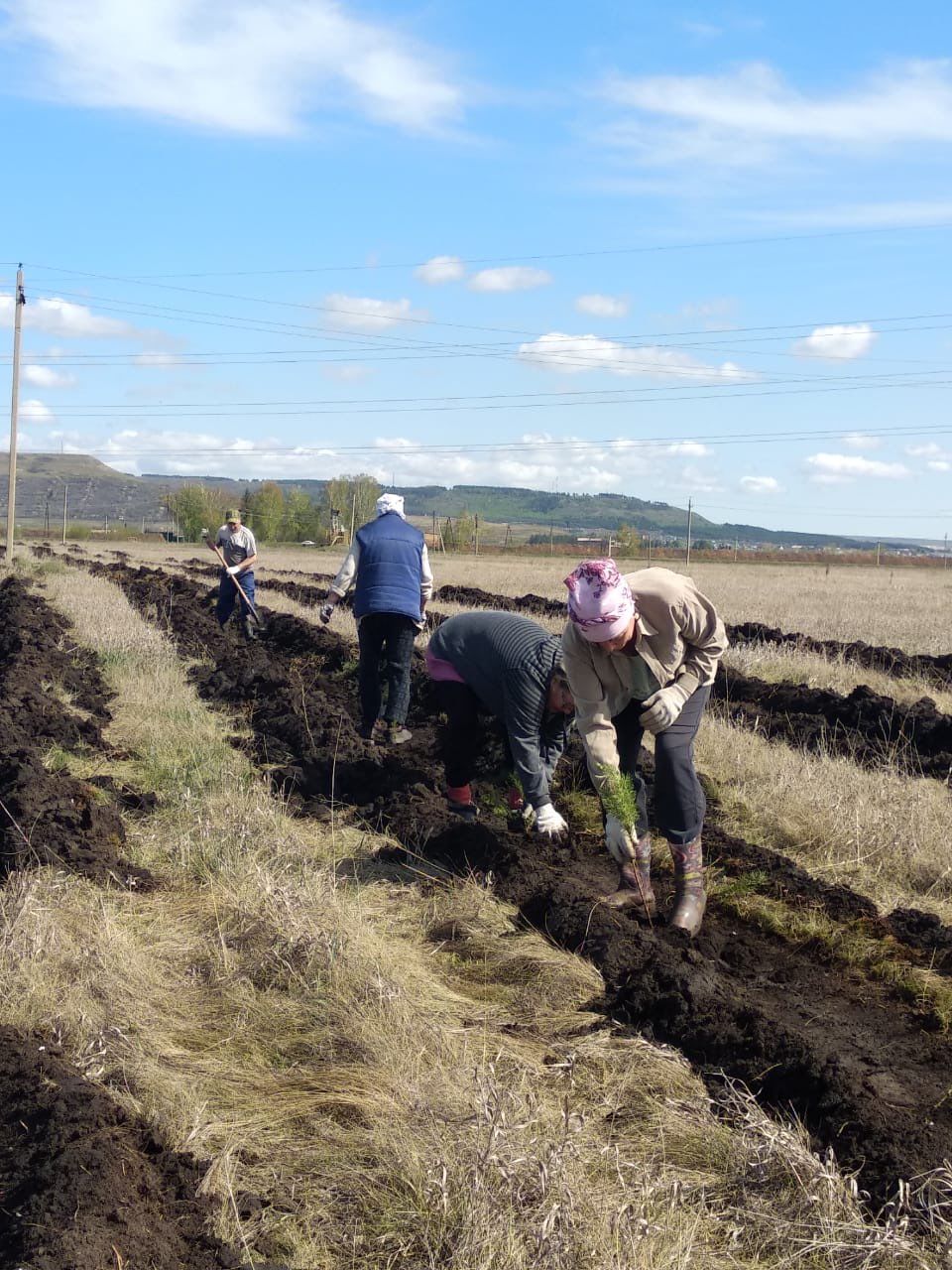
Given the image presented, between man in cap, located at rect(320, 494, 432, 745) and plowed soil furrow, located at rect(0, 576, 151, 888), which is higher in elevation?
man in cap, located at rect(320, 494, 432, 745)

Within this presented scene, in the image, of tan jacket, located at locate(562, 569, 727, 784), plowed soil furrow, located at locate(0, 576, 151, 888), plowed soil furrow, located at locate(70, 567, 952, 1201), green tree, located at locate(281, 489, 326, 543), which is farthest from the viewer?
green tree, located at locate(281, 489, 326, 543)

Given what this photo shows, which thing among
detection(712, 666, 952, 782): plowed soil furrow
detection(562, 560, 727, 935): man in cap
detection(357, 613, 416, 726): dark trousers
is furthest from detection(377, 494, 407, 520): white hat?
detection(562, 560, 727, 935): man in cap

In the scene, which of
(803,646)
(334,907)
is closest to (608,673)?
(334,907)

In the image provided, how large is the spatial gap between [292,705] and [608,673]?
556cm

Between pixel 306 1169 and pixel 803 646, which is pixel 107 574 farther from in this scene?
pixel 306 1169

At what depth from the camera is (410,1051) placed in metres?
4.27

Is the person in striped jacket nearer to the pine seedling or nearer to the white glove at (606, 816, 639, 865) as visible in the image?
the white glove at (606, 816, 639, 865)

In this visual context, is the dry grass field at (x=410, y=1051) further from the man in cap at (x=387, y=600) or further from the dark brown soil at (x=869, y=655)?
the dark brown soil at (x=869, y=655)

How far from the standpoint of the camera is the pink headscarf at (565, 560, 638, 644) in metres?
5.12

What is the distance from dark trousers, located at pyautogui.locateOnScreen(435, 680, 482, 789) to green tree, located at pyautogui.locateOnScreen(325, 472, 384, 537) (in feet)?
229

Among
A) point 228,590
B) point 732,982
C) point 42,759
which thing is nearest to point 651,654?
point 732,982

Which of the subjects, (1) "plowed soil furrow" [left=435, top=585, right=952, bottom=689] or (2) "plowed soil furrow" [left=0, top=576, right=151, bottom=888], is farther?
(1) "plowed soil furrow" [left=435, top=585, right=952, bottom=689]

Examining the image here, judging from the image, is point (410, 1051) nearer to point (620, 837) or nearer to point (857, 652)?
point (620, 837)

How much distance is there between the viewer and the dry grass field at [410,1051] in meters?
3.27
